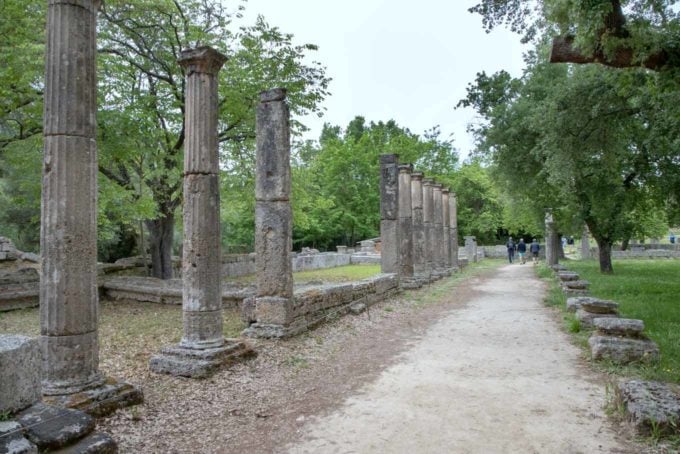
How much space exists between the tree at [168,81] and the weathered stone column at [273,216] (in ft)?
13.1

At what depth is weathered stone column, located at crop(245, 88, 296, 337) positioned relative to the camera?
8.18m

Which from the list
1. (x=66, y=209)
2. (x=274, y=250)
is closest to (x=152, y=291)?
(x=274, y=250)

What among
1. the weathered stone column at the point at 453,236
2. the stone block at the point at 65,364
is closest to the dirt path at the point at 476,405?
the stone block at the point at 65,364

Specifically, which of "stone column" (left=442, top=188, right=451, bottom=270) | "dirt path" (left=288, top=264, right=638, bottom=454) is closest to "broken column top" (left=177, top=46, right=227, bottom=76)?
"dirt path" (left=288, top=264, right=638, bottom=454)

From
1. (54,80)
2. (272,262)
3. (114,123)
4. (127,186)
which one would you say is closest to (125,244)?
(127,186)

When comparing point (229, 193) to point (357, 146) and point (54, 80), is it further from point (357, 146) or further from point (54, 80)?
point (357, 146)

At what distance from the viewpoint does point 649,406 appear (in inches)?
162

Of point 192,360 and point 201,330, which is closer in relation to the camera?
point 192,360

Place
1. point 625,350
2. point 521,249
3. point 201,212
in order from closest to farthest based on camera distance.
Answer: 1. point 625,350
2. point 201,212
3. point 521,249

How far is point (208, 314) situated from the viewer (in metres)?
6.48

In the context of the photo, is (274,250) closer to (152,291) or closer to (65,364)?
(65,364)

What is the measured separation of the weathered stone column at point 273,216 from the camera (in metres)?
8.18

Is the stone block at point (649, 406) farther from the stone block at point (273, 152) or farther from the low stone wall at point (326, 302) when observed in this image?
the stone block at point (273, 152)

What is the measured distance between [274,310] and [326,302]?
5.65ft
